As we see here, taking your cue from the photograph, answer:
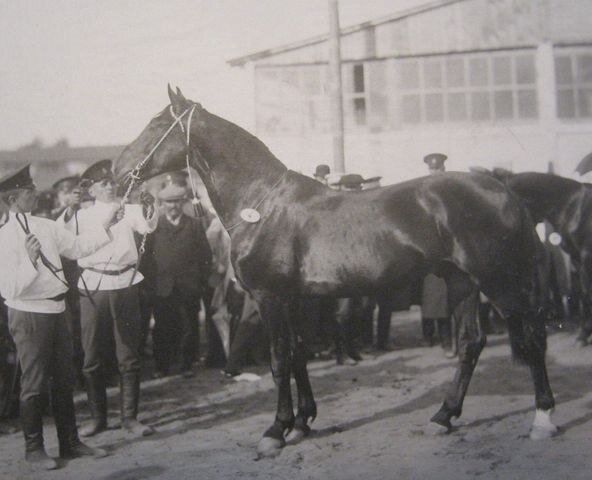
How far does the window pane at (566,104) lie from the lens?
16766 mm

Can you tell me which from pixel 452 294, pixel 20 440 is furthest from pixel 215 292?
pixel 452 294

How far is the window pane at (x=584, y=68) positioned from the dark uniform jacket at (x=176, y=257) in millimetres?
12683

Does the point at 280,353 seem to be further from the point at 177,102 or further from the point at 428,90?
the point at 428,90

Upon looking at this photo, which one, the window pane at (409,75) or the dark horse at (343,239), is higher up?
the window pane at (409,75)

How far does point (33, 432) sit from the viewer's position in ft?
15.5

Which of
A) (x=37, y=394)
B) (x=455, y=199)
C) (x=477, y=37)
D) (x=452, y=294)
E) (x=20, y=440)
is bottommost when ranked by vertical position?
(x=20, y=440)

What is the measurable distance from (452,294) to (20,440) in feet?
12.6

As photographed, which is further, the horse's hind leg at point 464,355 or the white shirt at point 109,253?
the white shirt at point 109,253

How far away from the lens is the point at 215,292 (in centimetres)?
843

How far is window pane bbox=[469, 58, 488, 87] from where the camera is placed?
1766 centimetres

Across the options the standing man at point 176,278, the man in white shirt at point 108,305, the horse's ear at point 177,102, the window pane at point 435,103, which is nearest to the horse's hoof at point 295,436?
the man in white shirt at point 108,305

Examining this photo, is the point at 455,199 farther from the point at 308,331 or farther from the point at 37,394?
the point at 308,331

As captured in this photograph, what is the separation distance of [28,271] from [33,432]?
1187 millimetres

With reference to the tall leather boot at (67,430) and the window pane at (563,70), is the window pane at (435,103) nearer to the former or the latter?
the window pane at (563,70)
